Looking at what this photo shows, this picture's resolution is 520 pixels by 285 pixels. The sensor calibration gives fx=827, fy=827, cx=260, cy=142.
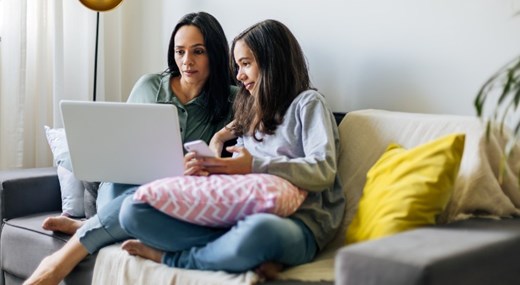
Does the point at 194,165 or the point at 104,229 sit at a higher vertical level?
the point at 194,165

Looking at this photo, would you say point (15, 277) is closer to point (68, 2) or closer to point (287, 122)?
point (287, 122)

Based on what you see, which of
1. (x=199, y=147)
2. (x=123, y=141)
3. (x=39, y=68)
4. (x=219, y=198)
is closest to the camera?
(x=219, y=198)

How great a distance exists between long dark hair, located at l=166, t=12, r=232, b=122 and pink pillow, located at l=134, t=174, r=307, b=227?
67cm

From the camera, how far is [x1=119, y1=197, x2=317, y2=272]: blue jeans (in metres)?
1.98

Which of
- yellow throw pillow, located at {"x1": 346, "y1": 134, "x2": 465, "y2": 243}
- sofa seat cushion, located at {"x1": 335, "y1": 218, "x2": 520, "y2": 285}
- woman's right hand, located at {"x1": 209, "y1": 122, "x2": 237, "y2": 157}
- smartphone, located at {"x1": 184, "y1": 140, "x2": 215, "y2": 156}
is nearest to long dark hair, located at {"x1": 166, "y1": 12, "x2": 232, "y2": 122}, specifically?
woman's right hand, located at {"x1": 209, "y1": 122, "x2": 237, "y2": 157}

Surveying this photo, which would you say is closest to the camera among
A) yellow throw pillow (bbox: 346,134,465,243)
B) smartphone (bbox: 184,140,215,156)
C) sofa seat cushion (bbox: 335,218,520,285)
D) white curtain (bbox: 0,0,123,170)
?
sofa seat cushion (bbox: 335,218,520,285)

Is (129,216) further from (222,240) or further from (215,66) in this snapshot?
(215,66)

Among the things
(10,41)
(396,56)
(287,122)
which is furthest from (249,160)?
(10,41)

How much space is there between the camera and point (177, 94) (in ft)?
9.29

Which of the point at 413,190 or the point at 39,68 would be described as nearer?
the point at 413,190

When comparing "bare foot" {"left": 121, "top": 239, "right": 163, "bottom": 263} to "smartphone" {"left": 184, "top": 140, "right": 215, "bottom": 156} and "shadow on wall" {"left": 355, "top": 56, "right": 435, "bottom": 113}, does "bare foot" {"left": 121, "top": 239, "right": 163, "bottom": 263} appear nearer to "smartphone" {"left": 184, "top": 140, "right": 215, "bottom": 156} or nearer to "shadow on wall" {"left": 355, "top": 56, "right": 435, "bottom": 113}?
"smartphone" {"left": 184, "top": 140, "right": 215, "bottom": 156}

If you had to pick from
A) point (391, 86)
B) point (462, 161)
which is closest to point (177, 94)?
point (391, 86)

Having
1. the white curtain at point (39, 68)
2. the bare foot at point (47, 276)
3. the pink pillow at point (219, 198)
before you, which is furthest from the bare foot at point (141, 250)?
the white curtain at point (39, 68)

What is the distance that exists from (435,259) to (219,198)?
0.69 metres
